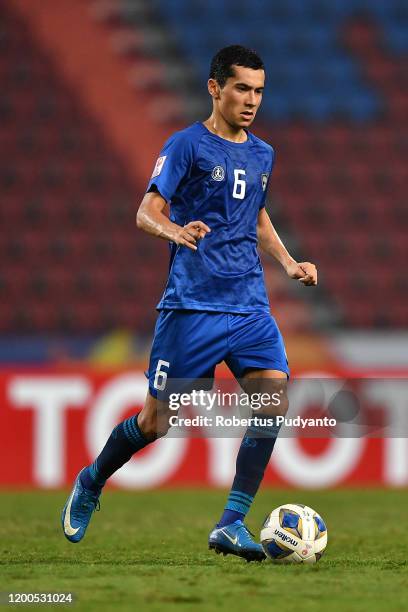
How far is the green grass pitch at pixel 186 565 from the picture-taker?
3611 mm

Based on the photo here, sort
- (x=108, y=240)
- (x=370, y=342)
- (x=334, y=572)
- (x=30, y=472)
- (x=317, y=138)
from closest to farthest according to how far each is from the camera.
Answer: (x=334, y=572) < (x=30, y=472) < (x=370, y=342) < (x=108, y=240) < (x=317, y=138)

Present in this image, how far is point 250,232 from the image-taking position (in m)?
4.64

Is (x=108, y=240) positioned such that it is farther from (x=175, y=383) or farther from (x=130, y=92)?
(x=175, y=383)

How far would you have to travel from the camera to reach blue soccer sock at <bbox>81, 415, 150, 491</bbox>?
475 cm

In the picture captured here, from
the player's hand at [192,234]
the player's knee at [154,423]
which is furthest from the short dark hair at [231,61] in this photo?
the player's knee at [154,423]

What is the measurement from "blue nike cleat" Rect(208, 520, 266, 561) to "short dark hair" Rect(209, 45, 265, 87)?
5.49 feet

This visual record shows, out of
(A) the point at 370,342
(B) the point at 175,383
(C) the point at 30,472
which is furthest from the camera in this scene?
(A) the point at 370,342

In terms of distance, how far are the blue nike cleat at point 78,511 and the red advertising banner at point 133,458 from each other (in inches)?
159

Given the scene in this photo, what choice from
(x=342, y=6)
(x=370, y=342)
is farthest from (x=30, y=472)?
(x=342, y=6)

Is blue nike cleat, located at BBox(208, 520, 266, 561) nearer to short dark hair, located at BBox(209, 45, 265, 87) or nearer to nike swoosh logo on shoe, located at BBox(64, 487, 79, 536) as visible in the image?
nike swoosh logo on shoe, located at BBox(64, 487, 79, 536)

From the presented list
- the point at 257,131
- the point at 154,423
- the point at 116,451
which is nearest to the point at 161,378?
the point at 154,423

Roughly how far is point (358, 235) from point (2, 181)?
12.8 feet

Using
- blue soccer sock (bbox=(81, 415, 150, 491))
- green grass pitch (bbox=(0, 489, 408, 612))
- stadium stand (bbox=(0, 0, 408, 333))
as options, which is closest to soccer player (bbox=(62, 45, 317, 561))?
blue soccer sock (bbox=(81, 415, 150, 491))

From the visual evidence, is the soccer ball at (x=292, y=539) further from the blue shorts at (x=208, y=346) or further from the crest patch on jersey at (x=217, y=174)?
the crest patch on jersey at (x=217, y=174)
